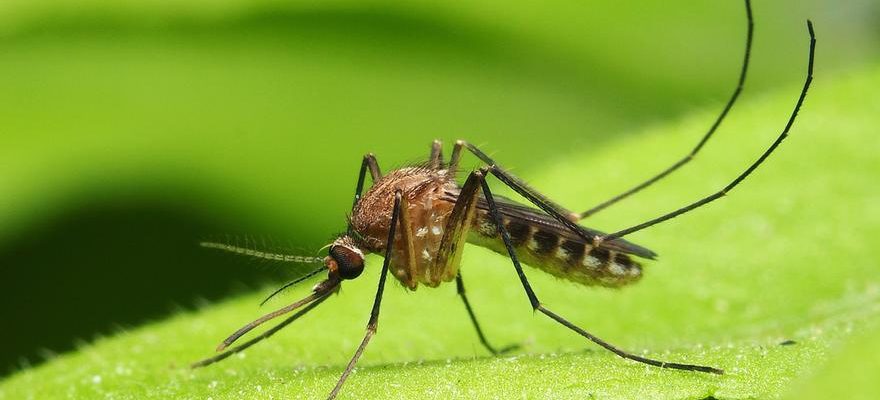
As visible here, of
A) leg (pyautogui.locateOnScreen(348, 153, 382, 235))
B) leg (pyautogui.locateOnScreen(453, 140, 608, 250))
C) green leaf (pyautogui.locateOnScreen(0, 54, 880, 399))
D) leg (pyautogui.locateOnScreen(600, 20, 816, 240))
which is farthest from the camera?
leg (pyautogui.locateOnScreen(348, 153, 382, 235))

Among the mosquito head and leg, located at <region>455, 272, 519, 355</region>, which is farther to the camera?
leg, located at <region>455, 272, 519, 355</region>

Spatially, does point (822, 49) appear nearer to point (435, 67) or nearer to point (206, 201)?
point (435, 67)

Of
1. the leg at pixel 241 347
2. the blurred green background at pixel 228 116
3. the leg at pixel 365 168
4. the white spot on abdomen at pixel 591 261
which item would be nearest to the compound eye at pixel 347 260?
the leg at pixel 241 347

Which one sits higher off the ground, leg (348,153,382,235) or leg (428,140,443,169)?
leg (428,140,443,169)

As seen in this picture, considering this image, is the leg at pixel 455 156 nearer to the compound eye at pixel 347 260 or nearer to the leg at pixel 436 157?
the leg at pixel 436 157

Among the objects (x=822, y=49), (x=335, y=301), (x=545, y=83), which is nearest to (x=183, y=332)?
(x=335, y=301)

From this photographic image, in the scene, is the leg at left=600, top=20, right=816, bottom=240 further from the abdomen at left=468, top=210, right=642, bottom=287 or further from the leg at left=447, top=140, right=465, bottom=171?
the leg at left=447, top=140, right=465, bottom=171

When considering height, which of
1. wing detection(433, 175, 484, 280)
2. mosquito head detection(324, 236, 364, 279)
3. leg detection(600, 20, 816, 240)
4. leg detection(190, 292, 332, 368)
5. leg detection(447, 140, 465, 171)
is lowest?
leg detection(190, 292, 332, 368)

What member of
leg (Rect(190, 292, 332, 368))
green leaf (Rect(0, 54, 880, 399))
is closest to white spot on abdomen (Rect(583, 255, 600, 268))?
green leaf (Rect(0, 54, 880, 399))
